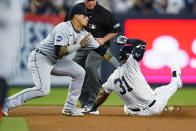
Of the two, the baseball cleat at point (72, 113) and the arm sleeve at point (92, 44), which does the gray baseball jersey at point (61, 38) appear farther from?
the baseball cleat at point (72, 113)

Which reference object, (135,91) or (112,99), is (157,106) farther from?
(112,99)

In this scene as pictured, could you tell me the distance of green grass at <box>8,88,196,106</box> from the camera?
11422mm

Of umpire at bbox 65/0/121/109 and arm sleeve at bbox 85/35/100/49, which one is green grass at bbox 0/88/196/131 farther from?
arm sleeve at bbox 85/35/100/49

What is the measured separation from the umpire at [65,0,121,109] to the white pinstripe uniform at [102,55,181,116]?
1009mm

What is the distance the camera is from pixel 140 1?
56.5 ft

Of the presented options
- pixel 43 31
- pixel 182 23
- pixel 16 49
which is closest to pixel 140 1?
pixel 182 23

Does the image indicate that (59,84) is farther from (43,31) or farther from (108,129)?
(108,129)

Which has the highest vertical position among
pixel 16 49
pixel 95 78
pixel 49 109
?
pixel 16 49

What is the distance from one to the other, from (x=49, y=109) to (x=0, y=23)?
6.01 meters

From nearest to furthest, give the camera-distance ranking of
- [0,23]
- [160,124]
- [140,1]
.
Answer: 1. [0,23]
2. [160,124]
3. [140,1]

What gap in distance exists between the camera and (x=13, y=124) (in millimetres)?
7242

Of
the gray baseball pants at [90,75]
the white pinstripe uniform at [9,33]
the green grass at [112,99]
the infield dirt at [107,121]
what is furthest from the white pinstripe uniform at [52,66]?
the white pinstripe uniform at [9,33]

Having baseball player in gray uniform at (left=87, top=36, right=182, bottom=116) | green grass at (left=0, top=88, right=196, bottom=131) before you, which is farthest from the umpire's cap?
green grass at (left=0, top=88, right=196, bottom=131)

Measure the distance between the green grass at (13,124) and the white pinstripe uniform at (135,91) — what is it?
1.61 m
